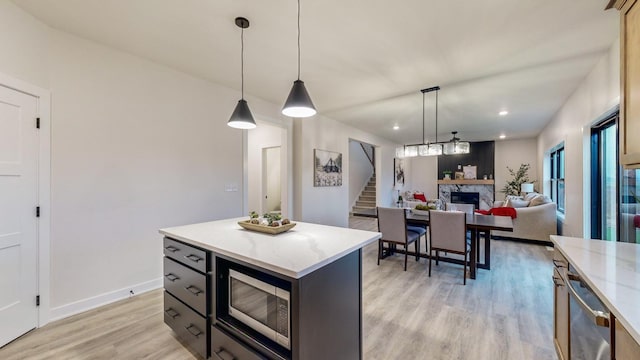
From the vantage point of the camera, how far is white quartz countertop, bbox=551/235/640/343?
0.91 metres

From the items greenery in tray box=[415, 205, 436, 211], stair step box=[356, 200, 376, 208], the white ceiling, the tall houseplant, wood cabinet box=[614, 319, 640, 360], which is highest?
the white ceiling

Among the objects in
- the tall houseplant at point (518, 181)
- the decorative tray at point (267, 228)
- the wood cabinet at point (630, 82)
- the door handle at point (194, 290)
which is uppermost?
the wood cabinet at point (630, 82)

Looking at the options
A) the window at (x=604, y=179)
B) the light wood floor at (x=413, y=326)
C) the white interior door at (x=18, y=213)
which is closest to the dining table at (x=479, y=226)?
the light wood floor at (x=413, y=326)

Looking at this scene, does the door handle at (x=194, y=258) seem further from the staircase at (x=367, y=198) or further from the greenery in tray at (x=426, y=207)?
the staircase at (x=367, y=198)

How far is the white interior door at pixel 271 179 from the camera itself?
21.7 ft

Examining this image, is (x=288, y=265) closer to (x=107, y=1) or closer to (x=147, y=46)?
(x=107, y=1)

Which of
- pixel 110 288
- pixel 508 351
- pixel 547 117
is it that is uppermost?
pixel 547 117

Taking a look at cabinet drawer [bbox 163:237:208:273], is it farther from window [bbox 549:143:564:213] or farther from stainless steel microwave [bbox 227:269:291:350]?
window [bbox 549:143:564:213]

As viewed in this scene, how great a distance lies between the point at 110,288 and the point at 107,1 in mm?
2724

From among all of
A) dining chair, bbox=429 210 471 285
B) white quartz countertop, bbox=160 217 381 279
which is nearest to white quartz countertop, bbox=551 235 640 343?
white quartz countertop, bbox=160 217 381 279

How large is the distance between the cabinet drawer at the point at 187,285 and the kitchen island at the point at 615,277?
203cm

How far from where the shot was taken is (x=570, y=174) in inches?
160

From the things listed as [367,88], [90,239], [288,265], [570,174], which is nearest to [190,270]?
[288,265]

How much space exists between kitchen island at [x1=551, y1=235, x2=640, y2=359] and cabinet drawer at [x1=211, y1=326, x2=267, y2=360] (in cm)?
153
